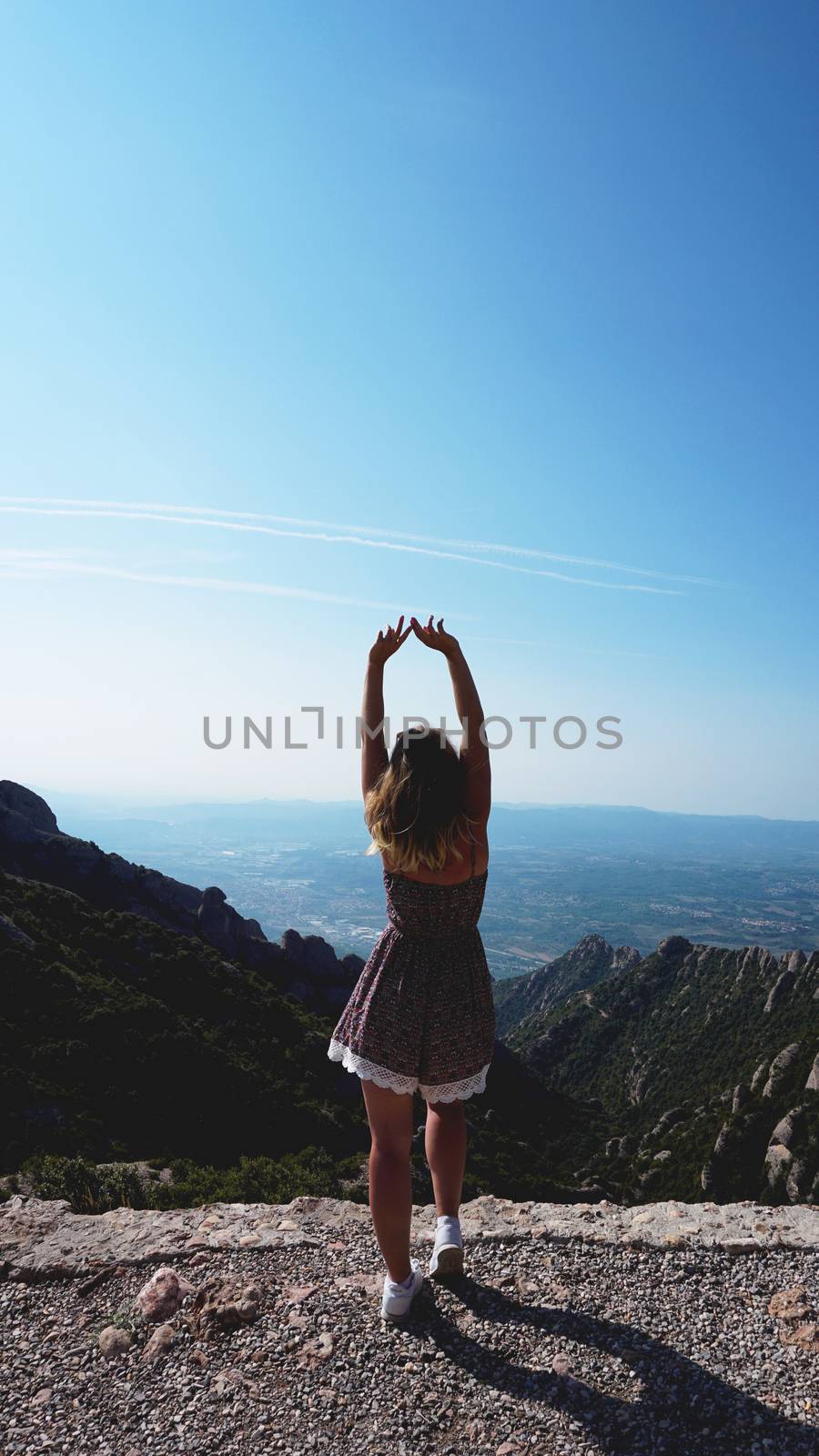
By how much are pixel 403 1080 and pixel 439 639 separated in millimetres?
2068

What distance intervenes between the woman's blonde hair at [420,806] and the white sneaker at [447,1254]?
2140mm

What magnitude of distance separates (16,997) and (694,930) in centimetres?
17550

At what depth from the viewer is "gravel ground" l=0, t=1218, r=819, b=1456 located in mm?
2900

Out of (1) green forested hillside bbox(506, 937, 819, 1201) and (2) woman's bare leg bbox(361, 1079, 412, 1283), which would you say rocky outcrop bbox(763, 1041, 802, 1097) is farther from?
(2) woman's bare leg bbox(361, 1079, 412, 1283)

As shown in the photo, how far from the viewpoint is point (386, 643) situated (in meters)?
3.68

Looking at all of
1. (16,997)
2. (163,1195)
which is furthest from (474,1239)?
(16,997)

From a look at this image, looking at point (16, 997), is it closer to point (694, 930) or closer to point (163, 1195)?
point (163, 1195)

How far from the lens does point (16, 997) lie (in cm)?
1855

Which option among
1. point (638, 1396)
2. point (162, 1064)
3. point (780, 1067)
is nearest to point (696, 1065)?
point (780, 1067)

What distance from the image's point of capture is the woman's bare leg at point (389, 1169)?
3.34 metres

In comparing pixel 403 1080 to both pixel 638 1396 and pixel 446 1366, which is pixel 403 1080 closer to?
pixel 446 1366

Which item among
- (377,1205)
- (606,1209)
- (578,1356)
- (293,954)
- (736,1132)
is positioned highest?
(377,1205)

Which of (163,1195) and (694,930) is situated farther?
(694,930)

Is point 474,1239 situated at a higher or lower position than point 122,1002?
higher
